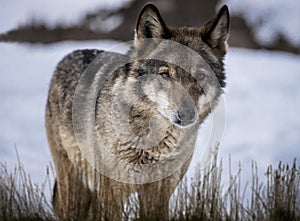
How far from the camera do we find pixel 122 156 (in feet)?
19.1

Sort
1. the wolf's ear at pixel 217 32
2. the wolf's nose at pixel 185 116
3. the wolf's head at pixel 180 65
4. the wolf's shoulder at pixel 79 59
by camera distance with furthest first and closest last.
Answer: the wolf's shoulder at pixel 79 59 → the wolf's ear at pixel 217 32 → the wolf's head at pixel 180 65 → the wolf's nose at pixel 185 116

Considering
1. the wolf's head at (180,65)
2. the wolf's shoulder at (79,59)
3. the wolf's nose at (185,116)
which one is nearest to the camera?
the wolf's nose at (185,116)

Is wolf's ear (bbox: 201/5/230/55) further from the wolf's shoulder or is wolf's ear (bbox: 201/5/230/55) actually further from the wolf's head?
the wolf's shoulder

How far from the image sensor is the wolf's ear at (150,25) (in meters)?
5.53

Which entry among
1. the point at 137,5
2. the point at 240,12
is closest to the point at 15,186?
the point at 137,5

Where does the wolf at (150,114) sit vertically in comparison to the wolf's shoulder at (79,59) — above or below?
below

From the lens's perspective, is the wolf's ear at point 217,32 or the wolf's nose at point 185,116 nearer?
the wolf's nose at point 185,116

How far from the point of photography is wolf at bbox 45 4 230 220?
5.48m

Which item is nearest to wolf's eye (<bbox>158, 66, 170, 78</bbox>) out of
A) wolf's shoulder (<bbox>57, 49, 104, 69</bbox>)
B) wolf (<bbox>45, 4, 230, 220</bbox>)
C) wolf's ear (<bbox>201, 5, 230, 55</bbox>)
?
wolf (<bbox>45, 4, 230, 220</bbox>)

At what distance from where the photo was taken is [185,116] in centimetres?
534

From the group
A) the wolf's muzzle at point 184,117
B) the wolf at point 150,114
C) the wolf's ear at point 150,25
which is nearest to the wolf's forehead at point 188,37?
the wolf at point 150,114

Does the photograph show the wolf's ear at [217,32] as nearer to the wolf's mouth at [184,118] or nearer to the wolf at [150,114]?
the wolf at [150,114]

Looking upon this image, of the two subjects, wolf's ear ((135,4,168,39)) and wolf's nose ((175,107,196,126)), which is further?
wolf's ear ((135,4,168,39))

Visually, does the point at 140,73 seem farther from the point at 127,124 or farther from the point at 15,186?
the point at 15,186
